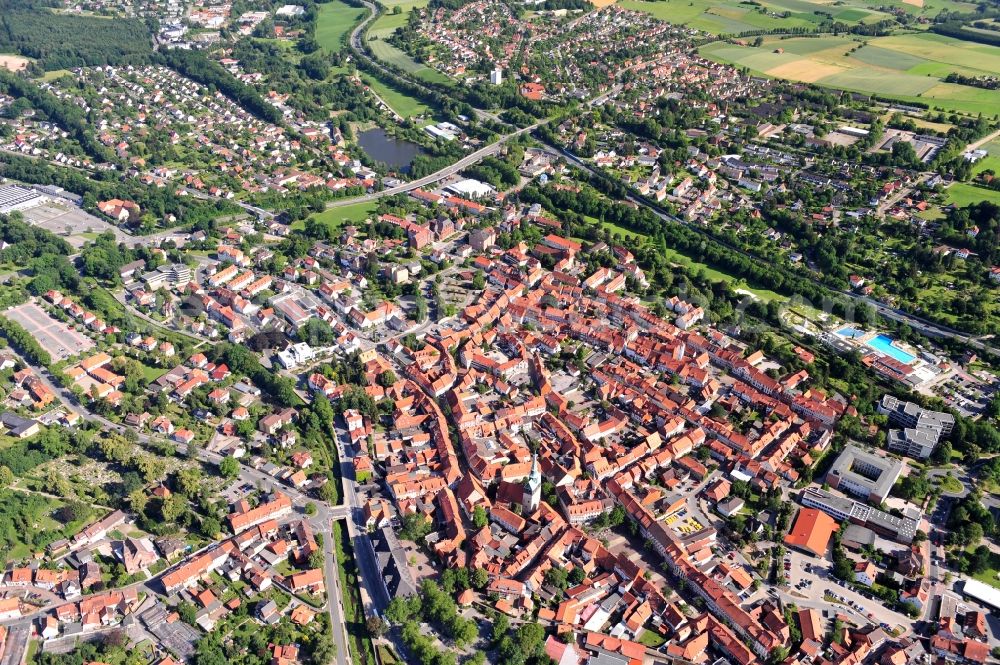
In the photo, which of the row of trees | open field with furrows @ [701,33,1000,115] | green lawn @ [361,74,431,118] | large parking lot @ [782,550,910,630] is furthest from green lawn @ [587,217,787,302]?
the row of trees

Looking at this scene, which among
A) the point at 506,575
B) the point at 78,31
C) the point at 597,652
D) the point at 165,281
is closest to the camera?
the point at 597,652

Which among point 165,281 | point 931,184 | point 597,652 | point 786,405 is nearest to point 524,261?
point 786,405

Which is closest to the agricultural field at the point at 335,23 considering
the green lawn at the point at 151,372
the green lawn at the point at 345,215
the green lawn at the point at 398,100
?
the green lawn at the point at 398,100

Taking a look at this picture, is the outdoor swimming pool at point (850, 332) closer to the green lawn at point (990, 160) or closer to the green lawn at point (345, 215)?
the green lawn at point (990, 160)

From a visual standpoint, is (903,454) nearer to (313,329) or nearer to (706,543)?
(706,543)

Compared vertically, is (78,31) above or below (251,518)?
above

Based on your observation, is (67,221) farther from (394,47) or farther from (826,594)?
(826,594)

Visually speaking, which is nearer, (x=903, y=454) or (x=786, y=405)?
(x=903, y=454)

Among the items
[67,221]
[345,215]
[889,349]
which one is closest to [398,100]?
[345,215]
